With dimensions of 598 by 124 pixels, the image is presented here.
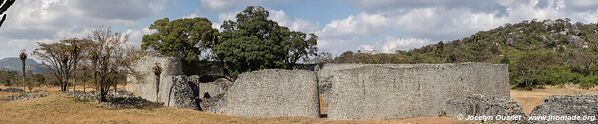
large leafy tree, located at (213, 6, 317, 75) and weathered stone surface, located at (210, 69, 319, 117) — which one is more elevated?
large leafy tree, located at (213, 6, 317, 75)

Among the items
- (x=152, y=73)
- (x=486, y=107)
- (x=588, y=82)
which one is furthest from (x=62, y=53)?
(x=588, y=82)

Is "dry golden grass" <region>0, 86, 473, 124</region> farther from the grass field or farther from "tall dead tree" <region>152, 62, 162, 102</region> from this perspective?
"tall dead tree" <region>152, 62, 162, 102</region>

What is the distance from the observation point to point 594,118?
54.0 feet

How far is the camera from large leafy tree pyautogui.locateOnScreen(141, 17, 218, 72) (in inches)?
1720

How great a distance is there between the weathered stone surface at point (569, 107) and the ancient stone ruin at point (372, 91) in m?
3.42

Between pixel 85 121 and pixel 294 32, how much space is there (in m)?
22.1

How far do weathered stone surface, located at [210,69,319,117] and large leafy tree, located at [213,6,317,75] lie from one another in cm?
1327

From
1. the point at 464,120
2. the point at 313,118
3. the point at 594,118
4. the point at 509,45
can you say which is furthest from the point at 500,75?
the point at 509,45

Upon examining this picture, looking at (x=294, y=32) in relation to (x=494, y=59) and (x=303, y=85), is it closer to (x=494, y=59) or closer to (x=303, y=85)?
(x=303, y=85)

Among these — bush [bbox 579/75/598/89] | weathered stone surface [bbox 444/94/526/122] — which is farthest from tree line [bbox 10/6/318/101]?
bush [bbox 579/75/598/89]

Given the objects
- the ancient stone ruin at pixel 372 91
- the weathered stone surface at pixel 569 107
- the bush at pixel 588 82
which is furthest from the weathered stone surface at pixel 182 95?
the bush at pixel 588 82

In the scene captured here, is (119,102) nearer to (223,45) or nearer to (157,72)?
(157,72)

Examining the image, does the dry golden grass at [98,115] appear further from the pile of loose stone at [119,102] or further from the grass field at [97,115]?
the pile of loose stone at [119,102]

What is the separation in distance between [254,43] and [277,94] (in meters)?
14.6
